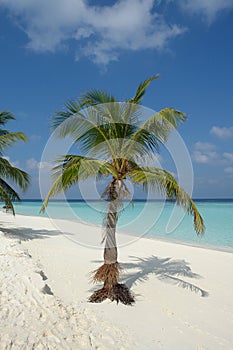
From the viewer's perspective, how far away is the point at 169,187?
5.74 metres

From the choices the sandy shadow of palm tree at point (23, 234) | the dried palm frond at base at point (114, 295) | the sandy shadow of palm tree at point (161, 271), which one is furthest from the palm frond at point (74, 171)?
the sandy shadow of palm tree at point (23, 234)

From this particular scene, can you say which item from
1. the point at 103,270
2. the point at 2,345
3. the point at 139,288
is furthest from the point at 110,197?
the point at 2,345

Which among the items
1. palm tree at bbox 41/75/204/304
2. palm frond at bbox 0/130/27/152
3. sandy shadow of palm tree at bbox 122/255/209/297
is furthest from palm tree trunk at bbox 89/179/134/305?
palm frond at bbox 0/130/27/152

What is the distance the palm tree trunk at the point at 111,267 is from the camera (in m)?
6.12

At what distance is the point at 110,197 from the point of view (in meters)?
6.20

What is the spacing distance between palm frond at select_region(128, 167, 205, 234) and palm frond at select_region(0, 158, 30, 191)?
7.97m

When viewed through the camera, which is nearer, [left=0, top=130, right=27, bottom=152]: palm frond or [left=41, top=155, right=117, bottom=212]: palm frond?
[left=41, top=155, right=117, bottom=212]: palm frond

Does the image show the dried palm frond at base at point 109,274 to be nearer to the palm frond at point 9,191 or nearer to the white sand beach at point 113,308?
the white sand beach at point 113,308

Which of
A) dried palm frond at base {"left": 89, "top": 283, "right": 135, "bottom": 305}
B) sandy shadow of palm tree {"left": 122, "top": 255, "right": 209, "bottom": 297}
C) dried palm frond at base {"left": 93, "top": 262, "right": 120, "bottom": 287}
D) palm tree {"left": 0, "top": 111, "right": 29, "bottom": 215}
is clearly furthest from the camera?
palm tree {"left": 0, "top": 111, "right": 29, "bottom": 215}

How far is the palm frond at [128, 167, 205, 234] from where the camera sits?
5.62 m

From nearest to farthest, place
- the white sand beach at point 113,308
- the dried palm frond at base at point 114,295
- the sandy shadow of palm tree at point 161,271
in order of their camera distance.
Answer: the white sand beach at point 113,308 → the dried palm frond at base at point 114,295 → the sandy shadow of palm tree at point 161,271

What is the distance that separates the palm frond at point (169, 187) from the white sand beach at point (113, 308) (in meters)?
1.87

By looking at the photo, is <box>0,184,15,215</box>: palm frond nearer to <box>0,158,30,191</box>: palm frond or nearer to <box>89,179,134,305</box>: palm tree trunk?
<box>0,158,30,191</box>: palm frond

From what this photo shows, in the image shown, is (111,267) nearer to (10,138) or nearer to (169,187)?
(169,187)
